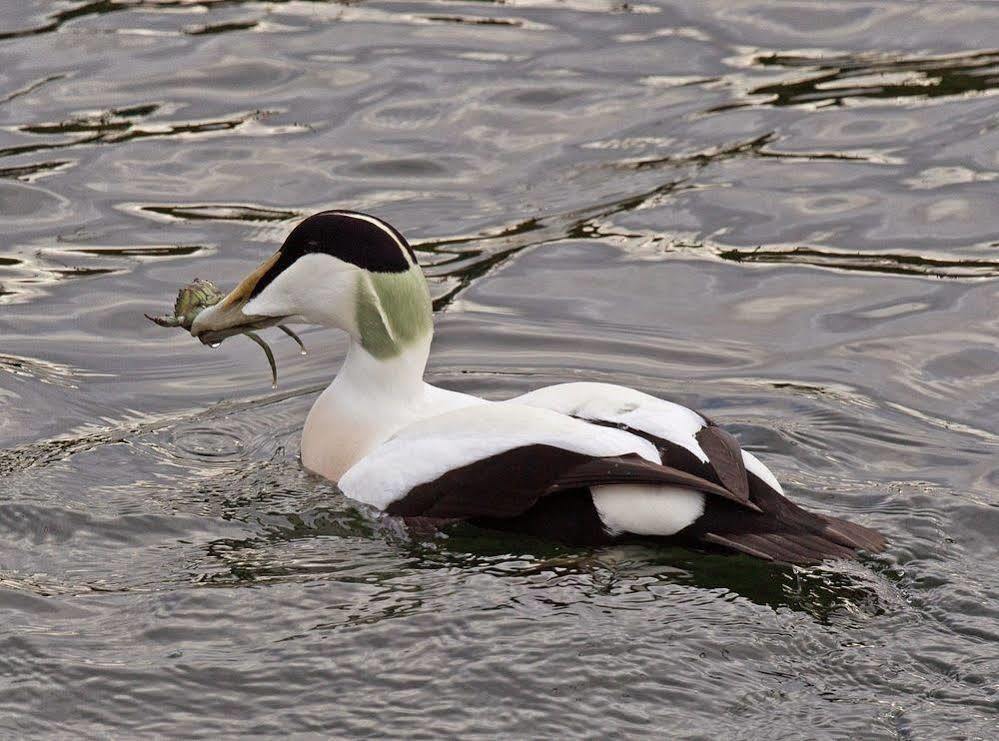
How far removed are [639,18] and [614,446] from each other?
7622 millimetres

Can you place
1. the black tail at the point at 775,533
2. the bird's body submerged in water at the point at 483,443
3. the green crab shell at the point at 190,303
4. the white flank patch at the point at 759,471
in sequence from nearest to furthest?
the black tail at the point at 775,533 → the bird's body submerged in water at the point at 483,443 → the white flank patch at the point at 759,471 → the green crab shell at the point at 190,303

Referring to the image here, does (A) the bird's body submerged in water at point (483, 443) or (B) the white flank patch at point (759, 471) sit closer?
(A) the bird's body submerged in water at point (483, 443)

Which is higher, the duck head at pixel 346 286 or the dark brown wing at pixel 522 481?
the duck head at pixel 346 286

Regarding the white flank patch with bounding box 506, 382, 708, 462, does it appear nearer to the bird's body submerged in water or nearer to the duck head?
the bird's body submerged in water

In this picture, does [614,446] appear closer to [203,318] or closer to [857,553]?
[857,553]

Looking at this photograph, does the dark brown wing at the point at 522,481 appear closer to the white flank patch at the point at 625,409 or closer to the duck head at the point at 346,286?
the white flank patch at the point at 625,409

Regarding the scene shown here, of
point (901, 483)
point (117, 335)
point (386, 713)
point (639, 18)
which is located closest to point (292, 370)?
point (117, 335)

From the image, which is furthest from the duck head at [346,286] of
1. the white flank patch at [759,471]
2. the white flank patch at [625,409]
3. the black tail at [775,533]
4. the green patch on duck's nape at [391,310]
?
the black tail at [775,533]

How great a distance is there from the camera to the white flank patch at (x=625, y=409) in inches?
239

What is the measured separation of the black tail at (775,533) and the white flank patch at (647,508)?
4 centimetres

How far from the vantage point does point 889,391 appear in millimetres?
8172

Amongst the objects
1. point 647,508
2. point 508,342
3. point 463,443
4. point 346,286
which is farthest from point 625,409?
point 508,342

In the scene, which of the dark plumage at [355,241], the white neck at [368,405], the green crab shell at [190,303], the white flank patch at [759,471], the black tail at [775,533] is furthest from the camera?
the green crab shell at [190,303]

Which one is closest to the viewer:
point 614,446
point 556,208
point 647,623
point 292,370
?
point 647,623
